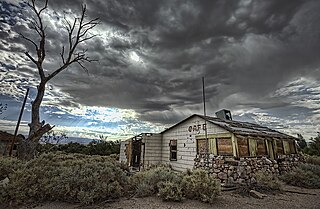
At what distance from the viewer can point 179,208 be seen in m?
4.79

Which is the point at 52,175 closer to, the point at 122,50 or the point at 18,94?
the point at 122,50

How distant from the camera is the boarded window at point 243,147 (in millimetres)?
9697

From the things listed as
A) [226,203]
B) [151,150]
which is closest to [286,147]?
[151,150]

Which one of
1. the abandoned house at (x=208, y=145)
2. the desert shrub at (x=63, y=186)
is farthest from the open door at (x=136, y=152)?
the desert shrub at (x=63, y=186)

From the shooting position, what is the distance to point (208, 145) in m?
11.2

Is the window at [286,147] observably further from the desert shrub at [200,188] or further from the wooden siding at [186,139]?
the desert shrub at [200,188]

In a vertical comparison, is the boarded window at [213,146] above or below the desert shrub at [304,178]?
above

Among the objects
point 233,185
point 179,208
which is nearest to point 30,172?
point 179,208

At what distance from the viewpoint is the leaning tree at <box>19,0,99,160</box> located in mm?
9227

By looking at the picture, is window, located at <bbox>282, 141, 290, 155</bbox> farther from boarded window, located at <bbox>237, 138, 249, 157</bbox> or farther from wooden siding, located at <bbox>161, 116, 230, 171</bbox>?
wooden siding, located at <bbox>161, 116, 230, 171</bbox>

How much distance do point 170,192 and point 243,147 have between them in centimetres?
623

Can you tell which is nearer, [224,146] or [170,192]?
[170,192]

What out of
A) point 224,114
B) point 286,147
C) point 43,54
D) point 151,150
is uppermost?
point 43,54

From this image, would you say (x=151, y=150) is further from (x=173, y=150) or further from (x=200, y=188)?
(x=200, y=188)
